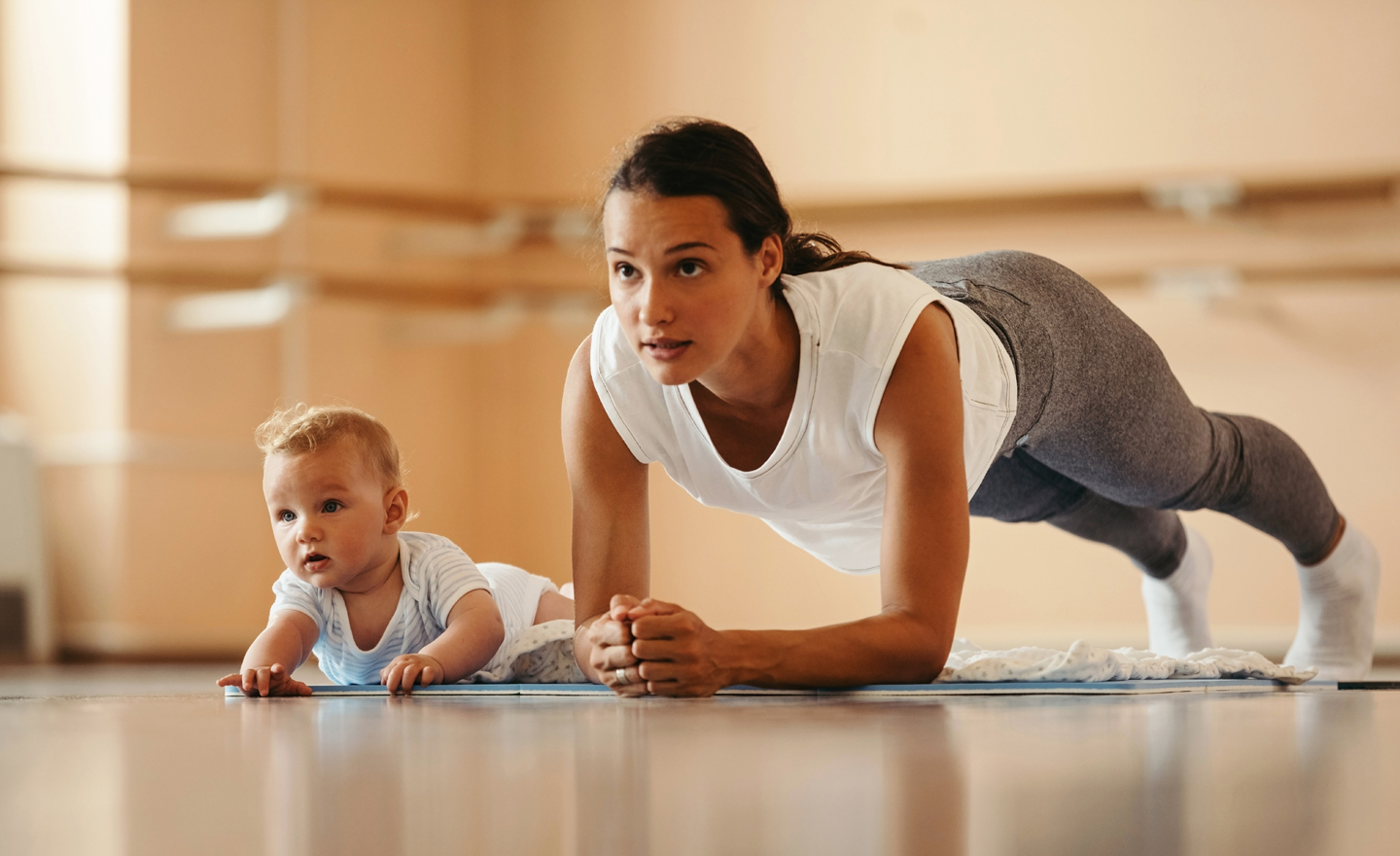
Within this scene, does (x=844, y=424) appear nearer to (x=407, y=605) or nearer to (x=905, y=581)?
(x=905, y=581)

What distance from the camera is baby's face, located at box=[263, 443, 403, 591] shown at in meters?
1.25

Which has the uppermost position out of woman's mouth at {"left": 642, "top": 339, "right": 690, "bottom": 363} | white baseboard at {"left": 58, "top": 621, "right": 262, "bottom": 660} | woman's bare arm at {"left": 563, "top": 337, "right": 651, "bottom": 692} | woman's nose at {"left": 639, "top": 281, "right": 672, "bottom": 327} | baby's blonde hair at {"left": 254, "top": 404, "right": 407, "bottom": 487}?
woman's nose at {"left": 639, "top": 281, "right": 672, "bottom": 327}

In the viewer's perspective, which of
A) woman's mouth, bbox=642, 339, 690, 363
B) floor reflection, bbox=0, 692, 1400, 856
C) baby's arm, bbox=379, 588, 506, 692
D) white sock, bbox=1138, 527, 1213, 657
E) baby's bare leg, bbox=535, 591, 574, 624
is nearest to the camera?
floor reflection, bbox=0, 692, 1400, 856

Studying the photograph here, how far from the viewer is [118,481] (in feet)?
9.17

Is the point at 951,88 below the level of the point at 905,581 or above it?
above

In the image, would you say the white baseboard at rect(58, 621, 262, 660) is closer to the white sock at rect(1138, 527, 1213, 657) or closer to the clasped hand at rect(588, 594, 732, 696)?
the white sock at rect(1138, 527, 1213, 657)

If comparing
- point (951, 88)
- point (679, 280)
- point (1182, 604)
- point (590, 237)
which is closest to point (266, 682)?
point (679, 280)

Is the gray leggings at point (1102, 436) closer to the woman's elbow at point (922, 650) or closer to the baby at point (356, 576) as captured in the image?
the woman's elbow at point (922, 650)

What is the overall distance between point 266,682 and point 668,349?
456 mm

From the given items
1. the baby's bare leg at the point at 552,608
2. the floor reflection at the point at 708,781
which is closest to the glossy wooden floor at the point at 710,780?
the floor reflection at the point at 708,781

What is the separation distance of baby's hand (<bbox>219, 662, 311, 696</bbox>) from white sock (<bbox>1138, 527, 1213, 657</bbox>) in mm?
1035

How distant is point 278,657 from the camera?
1208mm

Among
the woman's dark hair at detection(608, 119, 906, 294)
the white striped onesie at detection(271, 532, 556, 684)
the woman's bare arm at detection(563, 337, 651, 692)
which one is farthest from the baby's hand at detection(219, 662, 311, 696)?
the woman's dark hair at detection(608, 119, 906, 294)

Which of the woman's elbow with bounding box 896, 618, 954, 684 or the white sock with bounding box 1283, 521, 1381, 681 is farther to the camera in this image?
the white sock with bounding box 1283, 521, 1381, 681
